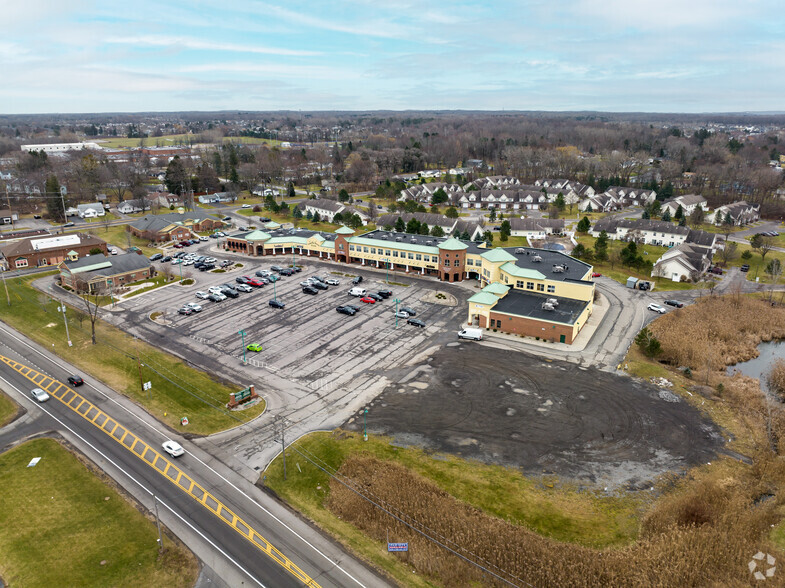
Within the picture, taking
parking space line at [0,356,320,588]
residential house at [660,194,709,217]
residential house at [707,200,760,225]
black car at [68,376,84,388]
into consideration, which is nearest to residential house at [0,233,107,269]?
black car at [68,376,84,388]

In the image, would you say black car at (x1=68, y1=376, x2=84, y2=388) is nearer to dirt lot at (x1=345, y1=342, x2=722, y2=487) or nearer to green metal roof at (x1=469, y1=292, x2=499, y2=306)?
dirt lot at (x1=345, y1=342, x2=722, y2=487)

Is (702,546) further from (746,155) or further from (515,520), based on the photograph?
(746,155)

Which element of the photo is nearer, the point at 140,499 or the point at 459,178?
the point at 140,499

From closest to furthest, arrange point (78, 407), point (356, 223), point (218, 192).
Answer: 1. point (78, 407)
2. point (356, 223)
3. point (218, 192)

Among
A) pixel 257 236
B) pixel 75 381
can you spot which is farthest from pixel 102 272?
pixel 75 381

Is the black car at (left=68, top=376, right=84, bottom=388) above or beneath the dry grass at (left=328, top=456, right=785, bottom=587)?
above

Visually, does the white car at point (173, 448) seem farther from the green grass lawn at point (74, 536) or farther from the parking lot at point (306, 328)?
the parking lot at point (306, 328)

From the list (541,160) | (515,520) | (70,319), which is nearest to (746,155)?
(541,160)

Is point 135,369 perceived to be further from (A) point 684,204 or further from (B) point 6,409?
(A) point 684,204
